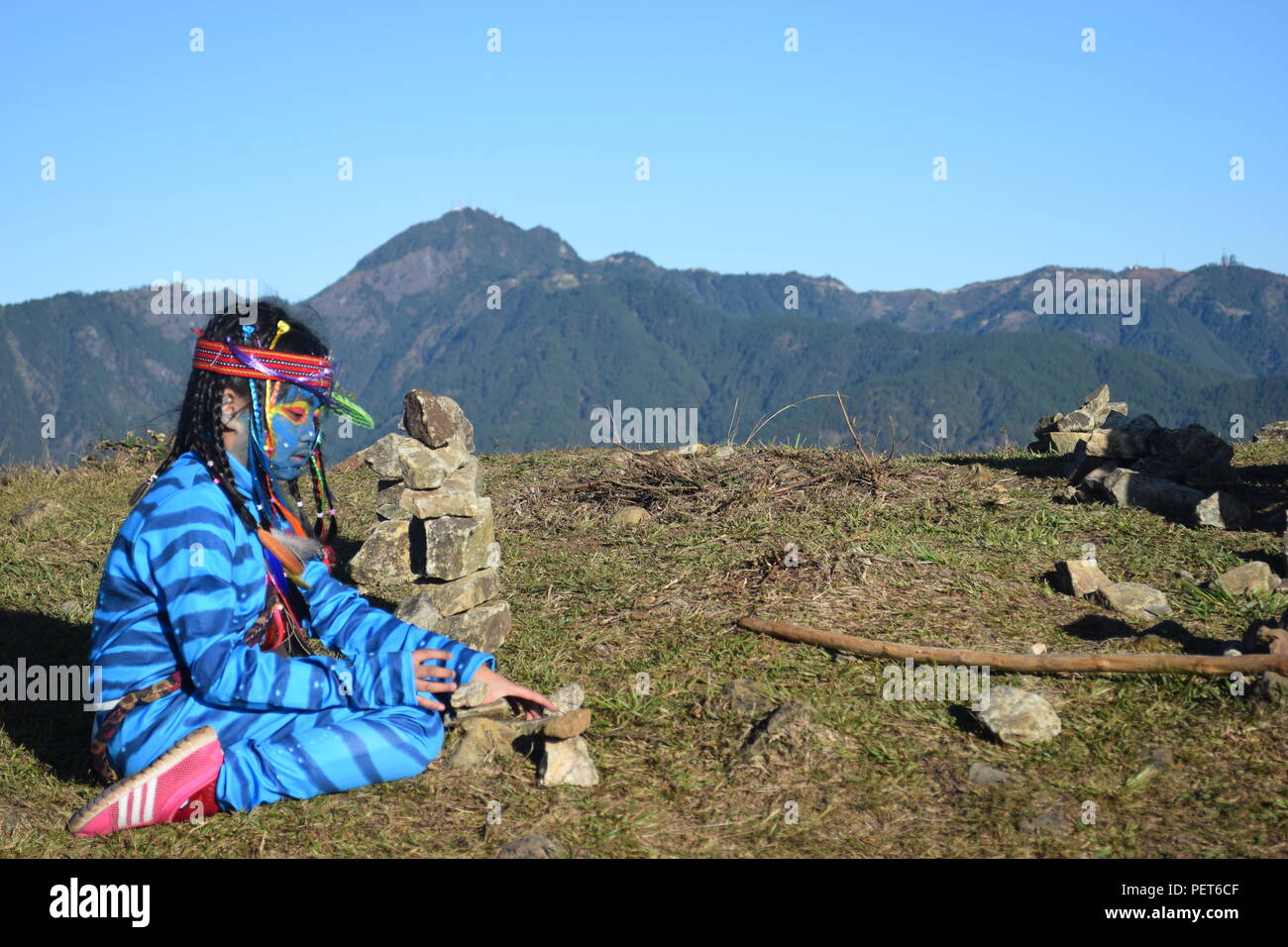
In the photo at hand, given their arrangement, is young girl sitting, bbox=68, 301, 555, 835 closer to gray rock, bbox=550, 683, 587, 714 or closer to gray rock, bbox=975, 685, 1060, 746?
gray rock, bbox=550, 683, 587, 714

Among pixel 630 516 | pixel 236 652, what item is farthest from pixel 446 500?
pixel 236 652

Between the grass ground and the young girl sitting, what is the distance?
0.17 m

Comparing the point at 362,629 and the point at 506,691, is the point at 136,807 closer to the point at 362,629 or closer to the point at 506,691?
the point at 362,629

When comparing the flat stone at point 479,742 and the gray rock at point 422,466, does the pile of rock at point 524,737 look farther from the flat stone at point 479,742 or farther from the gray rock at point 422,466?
the gray rock at point 422,466

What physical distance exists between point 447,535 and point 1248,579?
14.3ft

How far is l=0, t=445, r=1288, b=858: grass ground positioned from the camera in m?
3.60

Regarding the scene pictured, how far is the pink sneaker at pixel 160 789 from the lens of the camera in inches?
139

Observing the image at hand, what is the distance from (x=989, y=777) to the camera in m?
3.90

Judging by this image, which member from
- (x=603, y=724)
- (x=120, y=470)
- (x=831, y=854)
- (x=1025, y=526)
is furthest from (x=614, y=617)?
(x=120, y=470)

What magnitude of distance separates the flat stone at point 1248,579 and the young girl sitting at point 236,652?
3.91 m

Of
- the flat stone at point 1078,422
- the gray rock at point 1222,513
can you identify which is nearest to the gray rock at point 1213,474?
the gray rock at point 1222,513

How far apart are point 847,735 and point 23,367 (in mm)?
210028

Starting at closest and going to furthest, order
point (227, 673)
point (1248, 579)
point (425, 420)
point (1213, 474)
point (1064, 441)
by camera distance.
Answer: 1. point (227, 673)
2. point (1248, 579)
3. point (425, 420)
4. point (1213, 474)
5. point (1064, 441)

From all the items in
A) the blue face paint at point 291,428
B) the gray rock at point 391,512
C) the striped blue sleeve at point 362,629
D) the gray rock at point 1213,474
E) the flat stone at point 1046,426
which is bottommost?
the striped blue sleeve at point 362,629
